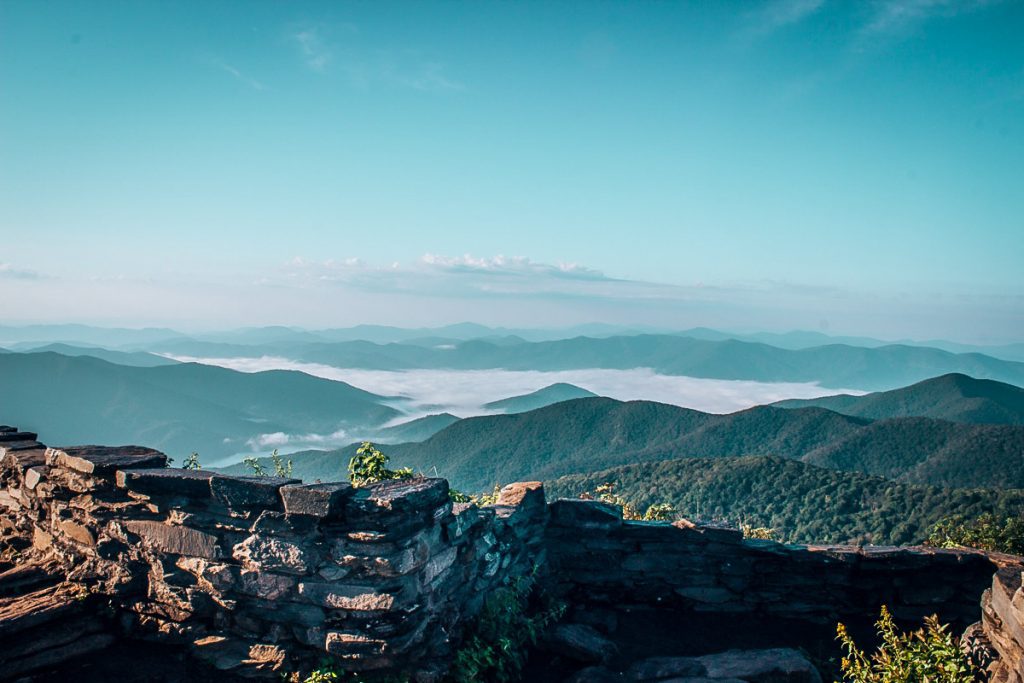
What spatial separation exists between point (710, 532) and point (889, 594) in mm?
2533

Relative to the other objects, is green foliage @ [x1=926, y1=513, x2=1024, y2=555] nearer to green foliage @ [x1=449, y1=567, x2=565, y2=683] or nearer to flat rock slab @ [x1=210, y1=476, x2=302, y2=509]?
green foliage @ [x1=449, y1=567, x2=565, y2=683]

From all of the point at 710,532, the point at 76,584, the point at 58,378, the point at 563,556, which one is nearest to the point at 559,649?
the point at 563,556

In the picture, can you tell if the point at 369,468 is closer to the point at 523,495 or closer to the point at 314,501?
the point at 523,495

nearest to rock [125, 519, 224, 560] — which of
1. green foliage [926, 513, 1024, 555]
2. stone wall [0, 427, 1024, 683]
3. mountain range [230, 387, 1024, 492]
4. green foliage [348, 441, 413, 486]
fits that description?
stone wall [0, 427, 1024, 683]

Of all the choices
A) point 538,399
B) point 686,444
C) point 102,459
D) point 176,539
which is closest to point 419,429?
point 538,399

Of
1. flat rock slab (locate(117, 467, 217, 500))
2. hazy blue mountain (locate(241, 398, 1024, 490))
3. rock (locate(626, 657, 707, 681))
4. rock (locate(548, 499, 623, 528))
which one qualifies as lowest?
hazy blue mountain (locate(241, 398, 1024, 490))

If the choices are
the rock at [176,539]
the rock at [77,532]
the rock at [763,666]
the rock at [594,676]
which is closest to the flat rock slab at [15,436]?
the rock at [77,532]

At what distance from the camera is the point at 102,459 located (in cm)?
607

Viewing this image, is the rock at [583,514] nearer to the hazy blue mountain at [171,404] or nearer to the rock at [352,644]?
the rock at [352,644]

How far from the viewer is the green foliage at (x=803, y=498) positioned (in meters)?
27.8

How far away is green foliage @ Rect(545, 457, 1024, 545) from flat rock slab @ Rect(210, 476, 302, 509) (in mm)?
19194

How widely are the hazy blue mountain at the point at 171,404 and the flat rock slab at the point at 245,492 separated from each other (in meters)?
109

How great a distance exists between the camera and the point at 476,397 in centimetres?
18038

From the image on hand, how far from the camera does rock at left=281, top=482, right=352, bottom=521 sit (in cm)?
522
